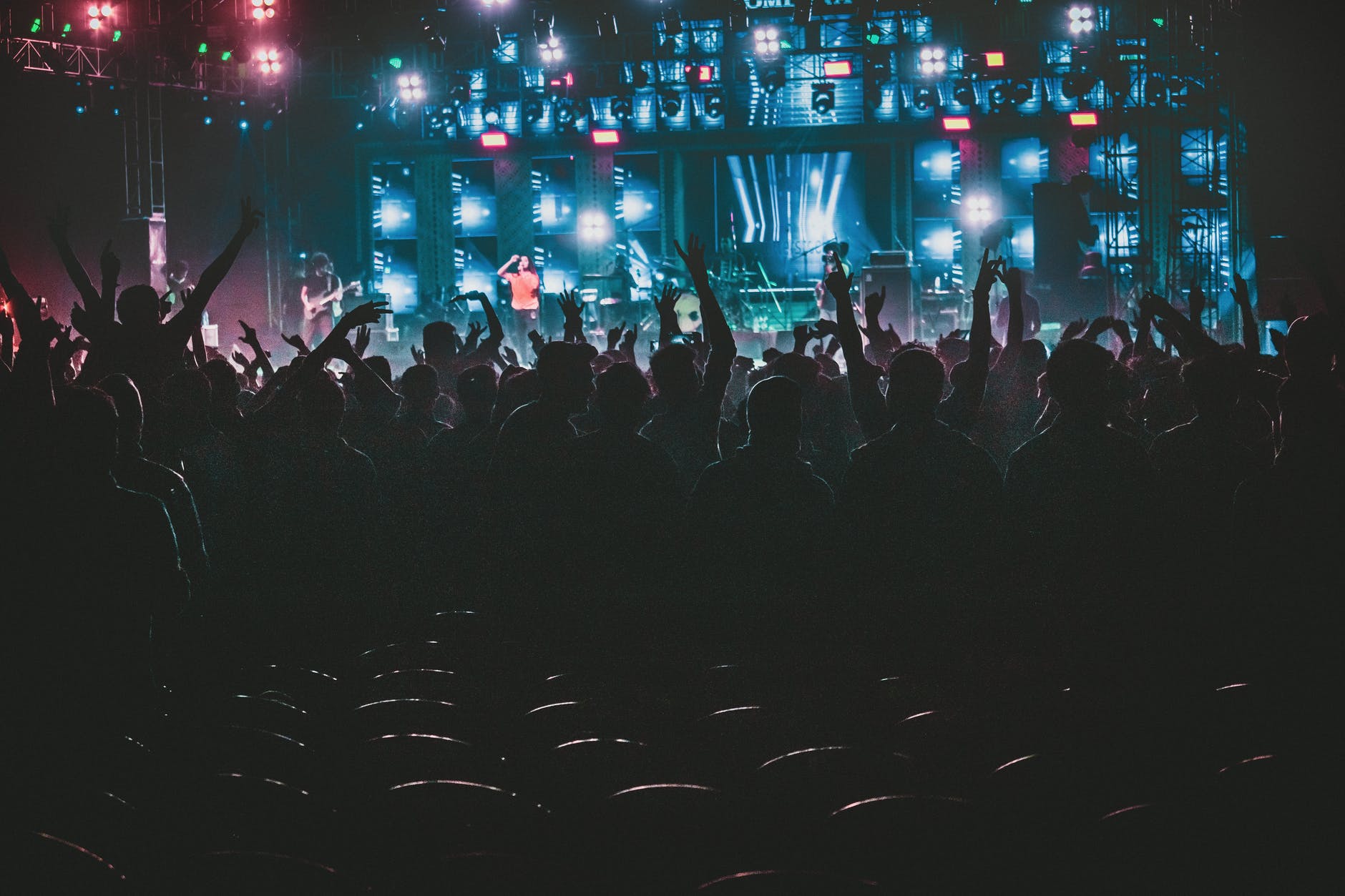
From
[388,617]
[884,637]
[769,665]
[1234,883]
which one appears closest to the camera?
[1234,883]

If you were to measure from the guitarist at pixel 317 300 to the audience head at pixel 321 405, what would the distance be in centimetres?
1498

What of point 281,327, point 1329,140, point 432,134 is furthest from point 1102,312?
point 281,327

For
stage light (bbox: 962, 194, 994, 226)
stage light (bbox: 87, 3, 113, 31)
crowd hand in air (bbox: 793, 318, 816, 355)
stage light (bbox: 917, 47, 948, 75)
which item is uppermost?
stage light (bbox: 87, 3, 113, 31)

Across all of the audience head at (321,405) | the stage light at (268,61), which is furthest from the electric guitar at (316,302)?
the audience head at (321,405)

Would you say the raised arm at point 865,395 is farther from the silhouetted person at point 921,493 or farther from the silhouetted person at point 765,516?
the silhouetted person at point 765,516

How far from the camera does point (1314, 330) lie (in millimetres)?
3373

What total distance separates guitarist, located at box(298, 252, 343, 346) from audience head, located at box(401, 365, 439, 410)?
47.4 ft

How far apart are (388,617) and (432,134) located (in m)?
18.1

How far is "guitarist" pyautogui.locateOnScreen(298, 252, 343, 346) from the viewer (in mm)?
18641

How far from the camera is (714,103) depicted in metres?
19.2

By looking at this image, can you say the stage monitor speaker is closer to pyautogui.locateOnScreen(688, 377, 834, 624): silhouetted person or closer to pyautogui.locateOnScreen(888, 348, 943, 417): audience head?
pyautogui.locateOnScreen(888, 348, 943, 417): audience head

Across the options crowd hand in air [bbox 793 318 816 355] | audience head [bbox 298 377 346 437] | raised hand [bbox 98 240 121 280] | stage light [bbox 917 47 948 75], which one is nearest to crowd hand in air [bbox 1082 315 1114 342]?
crowd hand in air [bbox 793 318 816 355]

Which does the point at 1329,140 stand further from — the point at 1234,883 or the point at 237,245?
the point at 1234,883

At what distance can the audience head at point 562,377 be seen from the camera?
3865mm
